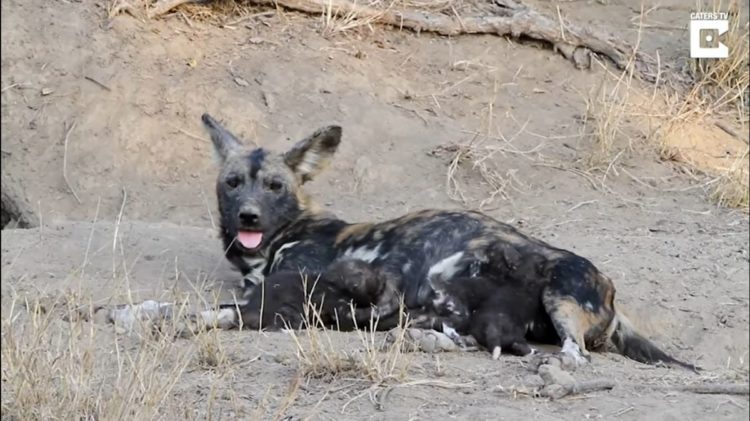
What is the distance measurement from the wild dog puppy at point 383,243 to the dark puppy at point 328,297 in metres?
0.12

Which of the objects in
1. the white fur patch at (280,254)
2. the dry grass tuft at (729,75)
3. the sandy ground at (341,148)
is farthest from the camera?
the dry grass tuft at (729,75)

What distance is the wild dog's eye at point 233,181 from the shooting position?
6.57m

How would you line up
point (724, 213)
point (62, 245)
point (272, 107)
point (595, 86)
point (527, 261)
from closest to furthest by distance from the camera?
point (527, 261)
point (62, 245)
point (724, 213)
point (272, 107)
point (595, 86)

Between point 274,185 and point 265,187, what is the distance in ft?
0.16

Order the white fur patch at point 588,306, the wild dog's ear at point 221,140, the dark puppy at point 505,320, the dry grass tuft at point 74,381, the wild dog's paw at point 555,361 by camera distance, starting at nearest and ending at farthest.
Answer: the dry grass tuft at point 74,381
the wild dog's paw at point 555,361
the dark puppy at point 505,320
the white fur patch at point 588,306
the wild dog's ear at point 221,140

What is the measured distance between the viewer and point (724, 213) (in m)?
8.02

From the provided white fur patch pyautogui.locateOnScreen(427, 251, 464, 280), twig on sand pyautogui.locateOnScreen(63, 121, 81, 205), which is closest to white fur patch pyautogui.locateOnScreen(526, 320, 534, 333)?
white fur patch pyautogui.locateOnScreen(427, 251, 464, 280)

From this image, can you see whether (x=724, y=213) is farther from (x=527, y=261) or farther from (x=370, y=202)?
(x=527, y=261)

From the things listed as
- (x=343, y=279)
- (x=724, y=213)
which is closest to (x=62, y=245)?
(x=343, y=279)

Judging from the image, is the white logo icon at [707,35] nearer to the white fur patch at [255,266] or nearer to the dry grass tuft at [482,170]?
the dry grass tuft at [482,170]

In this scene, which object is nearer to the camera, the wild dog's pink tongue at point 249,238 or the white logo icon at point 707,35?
the wild dog's pink tongue at point 249,238

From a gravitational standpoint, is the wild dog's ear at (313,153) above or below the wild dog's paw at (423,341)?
above

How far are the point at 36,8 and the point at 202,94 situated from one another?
48.8 inches

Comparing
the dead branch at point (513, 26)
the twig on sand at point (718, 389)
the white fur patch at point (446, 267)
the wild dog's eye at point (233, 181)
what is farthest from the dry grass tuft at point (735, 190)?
the twig on sand at point (718, 389)
